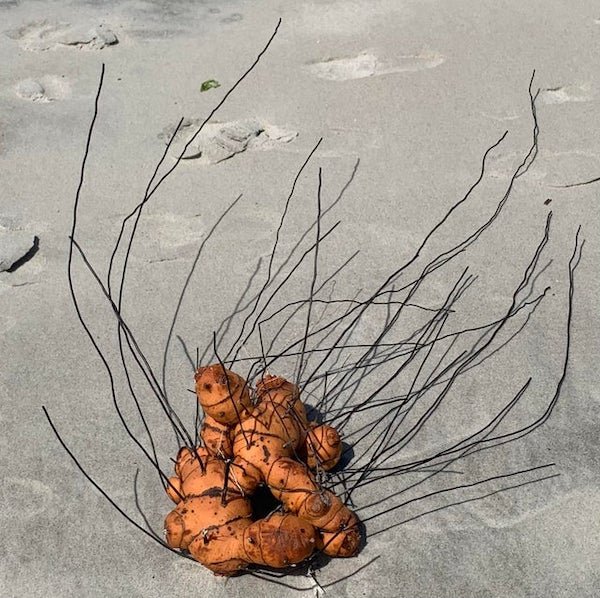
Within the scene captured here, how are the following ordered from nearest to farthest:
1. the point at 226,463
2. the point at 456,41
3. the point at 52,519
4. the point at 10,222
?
the point at 226,463
the point at 52,519
the point at 10,222
the point at 456,41

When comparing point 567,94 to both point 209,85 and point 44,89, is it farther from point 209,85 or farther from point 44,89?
point 44,89

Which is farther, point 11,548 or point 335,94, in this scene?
point 335,94

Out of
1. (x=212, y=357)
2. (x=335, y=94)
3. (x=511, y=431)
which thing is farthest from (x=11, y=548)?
(x=335, y=94)

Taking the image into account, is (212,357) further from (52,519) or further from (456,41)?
(456,41)

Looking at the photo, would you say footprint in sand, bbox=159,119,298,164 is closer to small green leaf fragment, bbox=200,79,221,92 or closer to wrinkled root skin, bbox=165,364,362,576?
small green leaf fragment, bbox=200,79,221,92

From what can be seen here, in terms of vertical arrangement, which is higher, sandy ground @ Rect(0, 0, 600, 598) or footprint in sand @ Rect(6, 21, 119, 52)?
footprint in sand @ Rect(6, 21, 119, 52)

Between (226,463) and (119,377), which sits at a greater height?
(226,463)

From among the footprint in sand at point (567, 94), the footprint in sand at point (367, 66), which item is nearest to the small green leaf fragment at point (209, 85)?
the footprint in sand at point (367, 66)

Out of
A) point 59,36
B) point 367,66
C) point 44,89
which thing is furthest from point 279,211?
point 59,36

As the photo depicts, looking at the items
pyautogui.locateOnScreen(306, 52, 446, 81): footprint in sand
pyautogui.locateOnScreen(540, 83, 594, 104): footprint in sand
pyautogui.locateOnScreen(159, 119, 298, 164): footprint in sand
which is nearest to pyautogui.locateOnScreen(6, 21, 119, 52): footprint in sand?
pyautogui.locateOnScreen(159, 119, 298, 164): footprint in sand
